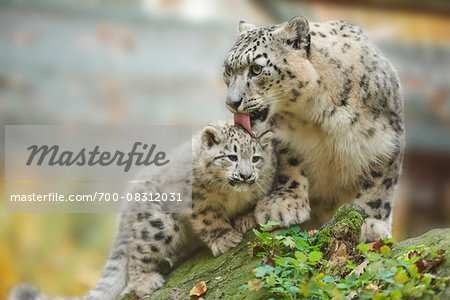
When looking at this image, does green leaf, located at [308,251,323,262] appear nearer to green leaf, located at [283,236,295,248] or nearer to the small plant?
the small plant

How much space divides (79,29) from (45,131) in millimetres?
1901

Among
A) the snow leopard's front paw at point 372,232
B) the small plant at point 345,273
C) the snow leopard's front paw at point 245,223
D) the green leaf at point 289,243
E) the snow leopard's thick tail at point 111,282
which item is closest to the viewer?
the small plant at point 345,273

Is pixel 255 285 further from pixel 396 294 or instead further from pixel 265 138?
pixel 265 138

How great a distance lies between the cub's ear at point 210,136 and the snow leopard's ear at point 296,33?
926mm

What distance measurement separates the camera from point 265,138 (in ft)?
16.3

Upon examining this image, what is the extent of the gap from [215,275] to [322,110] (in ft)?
4.89

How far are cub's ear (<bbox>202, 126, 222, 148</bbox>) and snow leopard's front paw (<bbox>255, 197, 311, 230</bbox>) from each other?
2.05ft

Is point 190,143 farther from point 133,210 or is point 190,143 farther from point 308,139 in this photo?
point 308,139

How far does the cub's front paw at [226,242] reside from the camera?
4883 mm

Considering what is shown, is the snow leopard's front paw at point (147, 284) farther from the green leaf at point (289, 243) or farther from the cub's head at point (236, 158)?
the green leaf at point (289, 243)

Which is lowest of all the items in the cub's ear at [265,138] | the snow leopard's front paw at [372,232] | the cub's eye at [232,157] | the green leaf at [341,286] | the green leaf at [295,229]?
the green leaf at [341,286]

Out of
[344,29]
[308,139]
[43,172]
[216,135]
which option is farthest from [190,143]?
[43,172]

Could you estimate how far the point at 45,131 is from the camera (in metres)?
10.6

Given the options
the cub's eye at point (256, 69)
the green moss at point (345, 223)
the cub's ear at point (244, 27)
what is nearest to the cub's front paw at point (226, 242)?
the green moss at point (345, 223)
